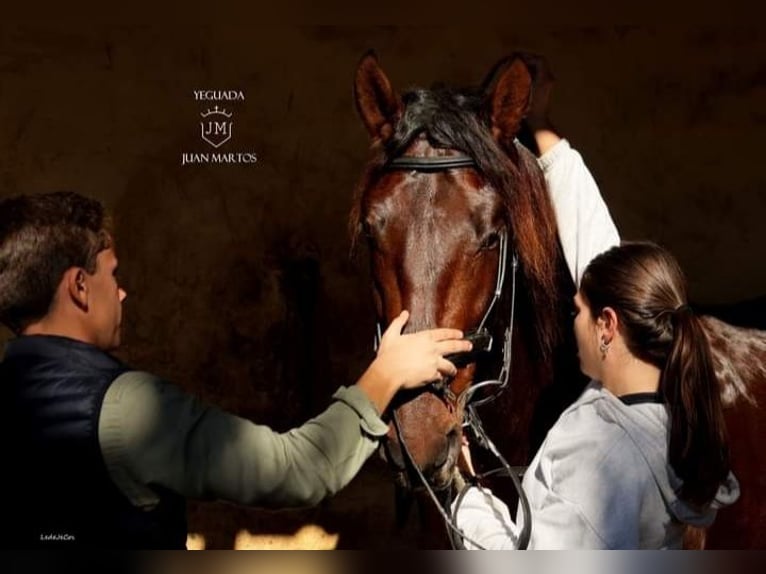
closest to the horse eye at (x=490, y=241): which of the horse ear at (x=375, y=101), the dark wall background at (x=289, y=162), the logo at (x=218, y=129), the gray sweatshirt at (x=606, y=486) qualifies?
Result: the horse ear at (x=375, y=101)

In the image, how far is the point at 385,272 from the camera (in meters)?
2.61

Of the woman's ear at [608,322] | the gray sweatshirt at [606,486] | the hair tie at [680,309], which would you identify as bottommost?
the gray sweatshirt at [606,486]

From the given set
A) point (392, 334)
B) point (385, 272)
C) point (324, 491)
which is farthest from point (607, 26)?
point (324, 491)

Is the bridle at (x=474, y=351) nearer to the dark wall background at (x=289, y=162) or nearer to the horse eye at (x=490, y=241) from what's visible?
the horse eye at (x=490, y=241)

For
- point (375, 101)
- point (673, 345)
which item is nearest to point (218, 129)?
point (375, 101)

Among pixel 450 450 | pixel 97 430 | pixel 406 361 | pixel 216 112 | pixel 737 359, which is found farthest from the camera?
pixel 216 112

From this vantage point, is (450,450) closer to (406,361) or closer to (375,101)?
(406,361)

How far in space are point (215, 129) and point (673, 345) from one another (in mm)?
2639

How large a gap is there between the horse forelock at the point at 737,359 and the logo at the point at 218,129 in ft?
6.23

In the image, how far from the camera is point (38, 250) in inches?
71.9

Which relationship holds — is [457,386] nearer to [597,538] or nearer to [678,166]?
[597,538]

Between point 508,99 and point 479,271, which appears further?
point 508,99

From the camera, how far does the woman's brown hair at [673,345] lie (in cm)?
196

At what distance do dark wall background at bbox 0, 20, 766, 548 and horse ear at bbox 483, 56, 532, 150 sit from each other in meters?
1.49
